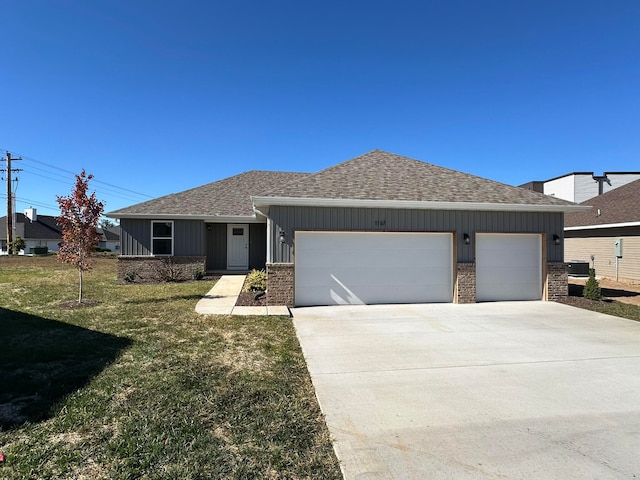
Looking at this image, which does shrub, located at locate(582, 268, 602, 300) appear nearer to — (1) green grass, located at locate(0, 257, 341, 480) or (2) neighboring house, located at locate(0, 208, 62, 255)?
(1) green grass, located at locate(0, 257, 341, 480)

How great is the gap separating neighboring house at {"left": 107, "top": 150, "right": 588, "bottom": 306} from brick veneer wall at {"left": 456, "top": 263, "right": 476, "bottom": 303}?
30mm

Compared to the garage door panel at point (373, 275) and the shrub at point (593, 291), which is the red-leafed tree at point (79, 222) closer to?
the garage door panel at point (373, 275)

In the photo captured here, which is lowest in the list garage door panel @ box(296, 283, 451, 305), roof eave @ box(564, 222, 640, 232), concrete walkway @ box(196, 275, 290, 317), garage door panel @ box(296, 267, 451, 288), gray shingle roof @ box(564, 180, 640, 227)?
concrete walkway @ box(196, 275, 290, 317)

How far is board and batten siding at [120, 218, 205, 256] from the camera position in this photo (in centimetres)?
1455

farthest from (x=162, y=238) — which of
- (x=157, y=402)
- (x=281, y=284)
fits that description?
(x=157, y=402)

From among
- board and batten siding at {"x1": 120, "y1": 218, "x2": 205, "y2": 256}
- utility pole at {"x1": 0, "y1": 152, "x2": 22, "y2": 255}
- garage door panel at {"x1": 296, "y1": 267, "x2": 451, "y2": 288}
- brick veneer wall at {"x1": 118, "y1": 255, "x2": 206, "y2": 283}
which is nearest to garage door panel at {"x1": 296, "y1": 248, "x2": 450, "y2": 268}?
garage door panel at {"x1": 296, "y1": 267, "x2": 451, "y2": 288}

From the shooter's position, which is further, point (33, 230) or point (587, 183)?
point (33, 230)

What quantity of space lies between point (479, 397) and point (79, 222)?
1040cm

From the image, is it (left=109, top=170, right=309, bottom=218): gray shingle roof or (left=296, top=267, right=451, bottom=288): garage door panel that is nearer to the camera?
(left=296, top=267, right=451, bottom=288): garage door panel

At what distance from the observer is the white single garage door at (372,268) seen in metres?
9.60

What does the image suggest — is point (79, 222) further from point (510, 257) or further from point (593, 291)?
point (593, 291)

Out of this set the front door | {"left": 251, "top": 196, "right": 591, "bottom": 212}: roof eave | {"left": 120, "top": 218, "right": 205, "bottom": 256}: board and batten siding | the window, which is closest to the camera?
{"left": 251, "top": 196, "right": 591, "bottom": 212}: roof eave

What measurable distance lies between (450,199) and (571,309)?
440 cm

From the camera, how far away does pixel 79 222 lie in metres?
9.45
